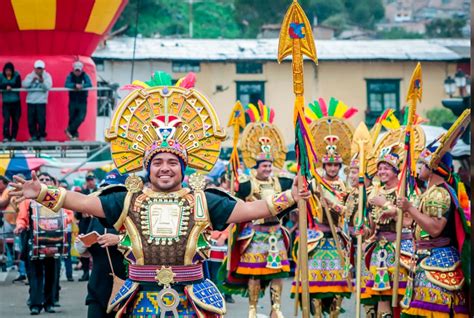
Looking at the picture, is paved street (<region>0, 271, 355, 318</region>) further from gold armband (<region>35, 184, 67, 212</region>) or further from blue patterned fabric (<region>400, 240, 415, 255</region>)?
gold armband (<region>35, 184, 67, 212</region>)

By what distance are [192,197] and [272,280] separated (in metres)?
5.89

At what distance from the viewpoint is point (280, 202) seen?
33.6 ft

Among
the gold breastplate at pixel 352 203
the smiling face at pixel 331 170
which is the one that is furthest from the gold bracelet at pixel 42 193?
the smiling face at pixel 331 170

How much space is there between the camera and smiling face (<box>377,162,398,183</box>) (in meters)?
13.8

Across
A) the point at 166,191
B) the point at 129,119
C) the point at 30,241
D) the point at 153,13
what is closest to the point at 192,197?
the point at 166,191

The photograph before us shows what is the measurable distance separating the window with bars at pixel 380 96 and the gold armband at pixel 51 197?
35.7 m

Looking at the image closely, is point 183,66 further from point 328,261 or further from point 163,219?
point 163,219

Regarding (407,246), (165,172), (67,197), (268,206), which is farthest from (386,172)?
(67,197)

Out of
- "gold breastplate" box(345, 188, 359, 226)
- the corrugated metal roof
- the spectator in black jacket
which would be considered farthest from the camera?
the corrugated metal roof

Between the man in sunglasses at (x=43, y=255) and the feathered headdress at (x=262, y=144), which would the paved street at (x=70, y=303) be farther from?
the feathered headdress at (x=262, y=144)

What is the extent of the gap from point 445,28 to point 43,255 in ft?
180

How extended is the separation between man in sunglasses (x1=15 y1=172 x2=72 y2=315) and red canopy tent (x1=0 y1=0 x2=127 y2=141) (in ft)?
8.67

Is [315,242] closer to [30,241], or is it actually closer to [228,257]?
[228,257]

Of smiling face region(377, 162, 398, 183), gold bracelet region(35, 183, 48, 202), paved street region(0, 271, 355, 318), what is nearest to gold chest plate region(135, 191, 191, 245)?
gold bracelet region(35, 183, 48, 202)
